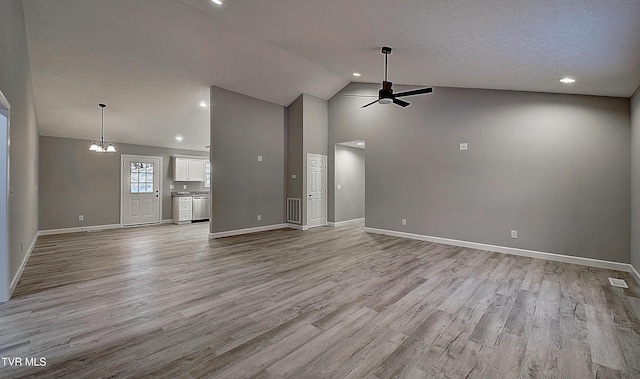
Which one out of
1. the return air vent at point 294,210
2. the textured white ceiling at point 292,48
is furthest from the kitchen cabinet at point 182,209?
the return air vent at point 294,210

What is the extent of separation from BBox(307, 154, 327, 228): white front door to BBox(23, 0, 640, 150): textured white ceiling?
1.94m

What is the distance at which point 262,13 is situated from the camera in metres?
3.67

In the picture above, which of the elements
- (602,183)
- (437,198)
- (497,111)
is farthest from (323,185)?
(602,183)

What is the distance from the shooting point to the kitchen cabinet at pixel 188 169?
8.85 m

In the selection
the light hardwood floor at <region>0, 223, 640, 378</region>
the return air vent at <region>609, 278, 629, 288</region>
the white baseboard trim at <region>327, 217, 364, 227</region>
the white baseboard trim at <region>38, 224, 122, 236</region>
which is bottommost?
the return air vent at <region>609, 278, 629, 288</region>

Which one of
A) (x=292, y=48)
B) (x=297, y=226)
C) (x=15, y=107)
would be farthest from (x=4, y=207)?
(x=297, y=226)

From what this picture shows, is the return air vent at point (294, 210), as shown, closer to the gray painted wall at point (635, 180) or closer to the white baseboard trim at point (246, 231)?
the white baseboard trim at point (246, 231)

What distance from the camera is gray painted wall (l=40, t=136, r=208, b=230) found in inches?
267

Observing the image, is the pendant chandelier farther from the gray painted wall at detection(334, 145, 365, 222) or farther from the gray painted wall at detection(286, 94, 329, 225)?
the gray painted wall at detection(334, 145, 365, 222)

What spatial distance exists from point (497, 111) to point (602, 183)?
187 cm

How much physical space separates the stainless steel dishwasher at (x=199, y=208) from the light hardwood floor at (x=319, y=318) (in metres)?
4.20

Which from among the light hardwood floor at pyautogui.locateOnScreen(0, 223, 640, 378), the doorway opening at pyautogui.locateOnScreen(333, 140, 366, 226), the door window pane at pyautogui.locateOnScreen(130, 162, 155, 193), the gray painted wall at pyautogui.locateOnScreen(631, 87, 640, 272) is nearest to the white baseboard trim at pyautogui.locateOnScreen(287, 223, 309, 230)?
the doorway opening at pyautogui.locateOnScreen(333, 140, 366, 226)

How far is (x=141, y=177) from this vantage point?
27.2ft

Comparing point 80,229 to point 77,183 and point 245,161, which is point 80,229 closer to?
point 77,183
